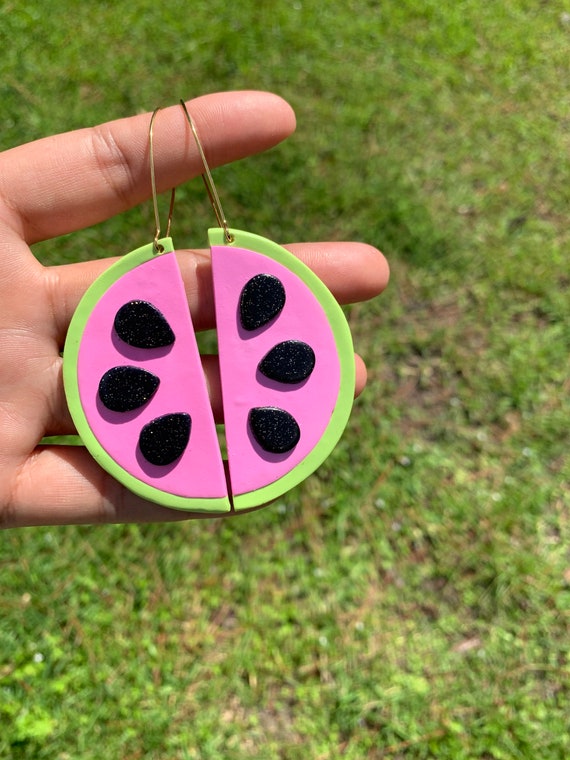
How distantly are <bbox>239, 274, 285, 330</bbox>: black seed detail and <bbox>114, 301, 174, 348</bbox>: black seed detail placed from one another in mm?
304

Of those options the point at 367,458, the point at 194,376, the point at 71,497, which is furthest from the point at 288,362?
the point at 367,458

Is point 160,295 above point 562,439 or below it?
above

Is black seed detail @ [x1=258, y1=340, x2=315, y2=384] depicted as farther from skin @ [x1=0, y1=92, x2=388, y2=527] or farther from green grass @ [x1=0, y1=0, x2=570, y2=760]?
green grass @ [x1=0, y1=0, x2=570, y2=760]

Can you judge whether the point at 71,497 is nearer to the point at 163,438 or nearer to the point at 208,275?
the point at 163,438

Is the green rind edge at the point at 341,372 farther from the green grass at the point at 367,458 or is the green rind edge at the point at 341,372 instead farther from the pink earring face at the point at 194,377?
the green grass at the point at 367,458

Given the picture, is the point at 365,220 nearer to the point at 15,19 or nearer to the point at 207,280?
the point at 207,280

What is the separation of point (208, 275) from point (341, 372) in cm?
69

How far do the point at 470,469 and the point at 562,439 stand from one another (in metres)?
0.55

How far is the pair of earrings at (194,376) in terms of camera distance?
8.44 ft

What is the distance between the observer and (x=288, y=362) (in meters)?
2.58

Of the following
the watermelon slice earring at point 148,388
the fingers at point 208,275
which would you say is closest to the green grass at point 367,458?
the fingers at point 208,275

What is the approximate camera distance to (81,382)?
2590 mm

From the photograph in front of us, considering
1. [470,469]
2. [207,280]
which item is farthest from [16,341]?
[470,469]

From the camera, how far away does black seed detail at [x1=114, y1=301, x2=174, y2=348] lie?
8.38 feet
